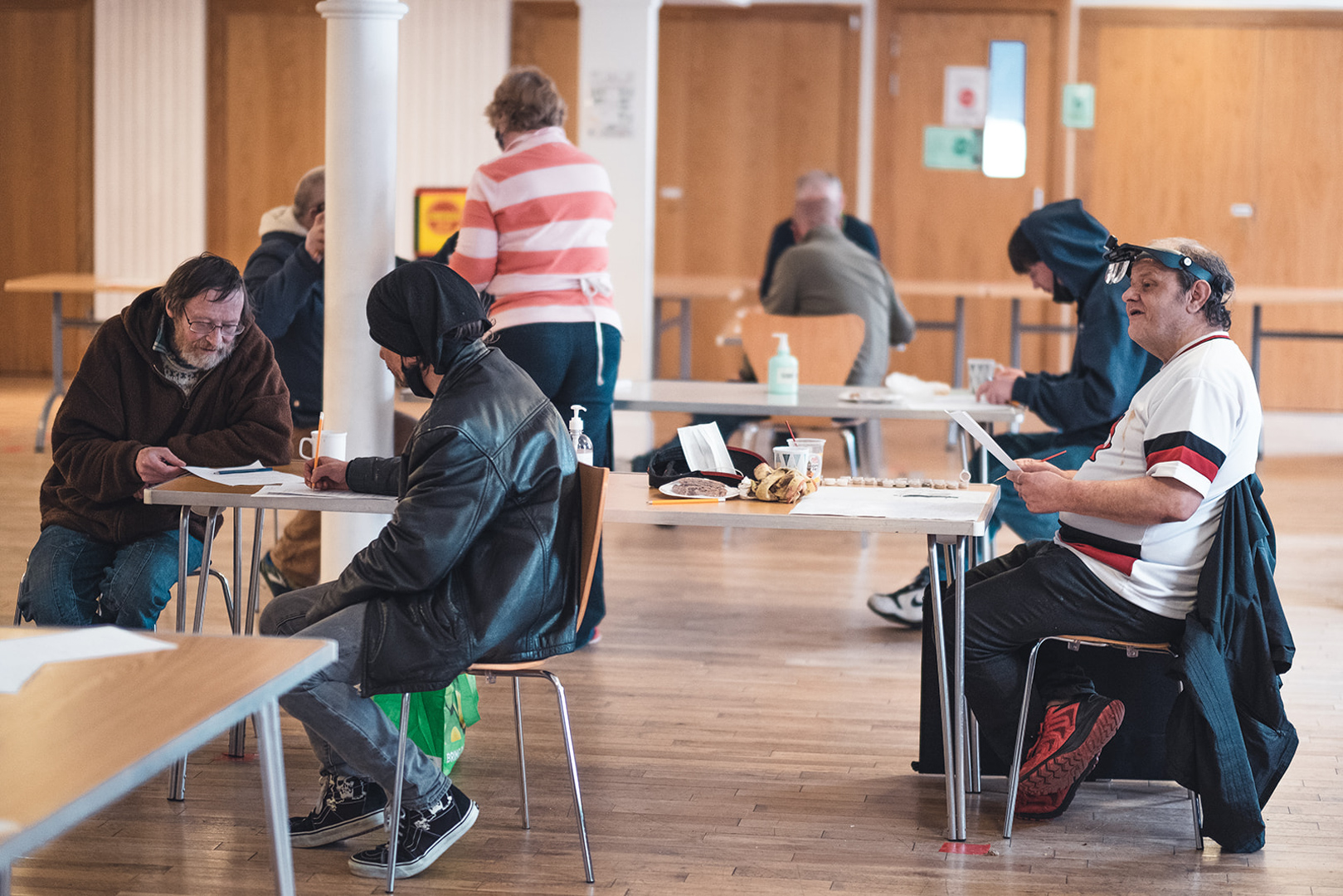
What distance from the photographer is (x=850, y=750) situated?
3326 mm

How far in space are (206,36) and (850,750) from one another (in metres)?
8.01

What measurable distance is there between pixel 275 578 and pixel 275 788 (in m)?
2.40

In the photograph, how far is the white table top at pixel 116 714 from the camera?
1353mm

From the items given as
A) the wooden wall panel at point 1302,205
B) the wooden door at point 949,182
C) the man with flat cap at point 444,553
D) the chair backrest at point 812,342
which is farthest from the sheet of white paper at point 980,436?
the wooden wall panel at point 1302,205

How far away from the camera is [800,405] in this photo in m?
4.23

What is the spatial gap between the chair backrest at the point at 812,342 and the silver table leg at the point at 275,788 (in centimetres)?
377

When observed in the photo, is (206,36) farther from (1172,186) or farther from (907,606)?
(907,606)

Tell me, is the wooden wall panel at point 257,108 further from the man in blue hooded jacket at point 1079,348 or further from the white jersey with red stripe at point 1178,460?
the white jersey with red stripe at point 1178,460

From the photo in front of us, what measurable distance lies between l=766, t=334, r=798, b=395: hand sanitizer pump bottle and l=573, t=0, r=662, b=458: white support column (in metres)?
2.35

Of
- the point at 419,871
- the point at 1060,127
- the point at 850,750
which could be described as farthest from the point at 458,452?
the point at 1060,127

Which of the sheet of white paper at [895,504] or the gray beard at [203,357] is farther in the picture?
the gray beard at [203,357]

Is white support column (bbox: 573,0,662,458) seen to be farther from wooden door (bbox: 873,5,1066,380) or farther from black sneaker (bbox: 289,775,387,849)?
black sneaker (bbox: 289,775,387,849)

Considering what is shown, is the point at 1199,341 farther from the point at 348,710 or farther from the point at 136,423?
the point at 136,423

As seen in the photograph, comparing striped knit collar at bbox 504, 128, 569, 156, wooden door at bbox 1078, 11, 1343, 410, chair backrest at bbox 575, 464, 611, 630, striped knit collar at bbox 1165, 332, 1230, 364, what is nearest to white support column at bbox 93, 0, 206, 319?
wooden door at bbox 1078, 11, 1343, 410
